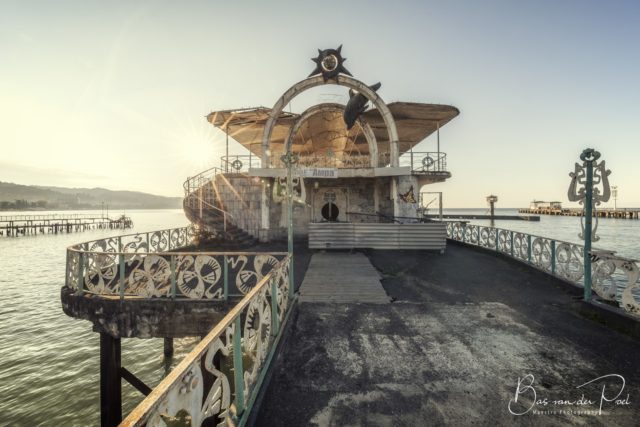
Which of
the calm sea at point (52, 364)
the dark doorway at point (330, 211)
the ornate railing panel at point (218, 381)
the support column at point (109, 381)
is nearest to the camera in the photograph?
the ornate railing panel at point (218, 381)

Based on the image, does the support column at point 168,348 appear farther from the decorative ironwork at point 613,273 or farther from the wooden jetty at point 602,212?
the wooden jetty at point 602,212

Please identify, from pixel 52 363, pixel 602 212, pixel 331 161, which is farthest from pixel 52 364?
pixel 602 212

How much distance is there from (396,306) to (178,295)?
17.8 ft

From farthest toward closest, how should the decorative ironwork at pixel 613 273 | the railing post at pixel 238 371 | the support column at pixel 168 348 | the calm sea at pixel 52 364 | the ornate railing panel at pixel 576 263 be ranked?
the support column at pixel 168 348, the calm sea at pixel 52 364, the ornate railing panel at pixel 576 263, the decorative ironwork at pixel 613 273, the railing post at pixel 238 371

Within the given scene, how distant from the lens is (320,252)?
13.1 metres

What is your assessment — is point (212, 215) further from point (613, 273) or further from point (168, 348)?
point (613, 273)

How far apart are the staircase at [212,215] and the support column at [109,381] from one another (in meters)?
6.84

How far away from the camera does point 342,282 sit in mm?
8000

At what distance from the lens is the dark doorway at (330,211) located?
60.0ft

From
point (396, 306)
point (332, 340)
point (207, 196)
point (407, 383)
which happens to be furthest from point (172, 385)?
point (207, 196)
